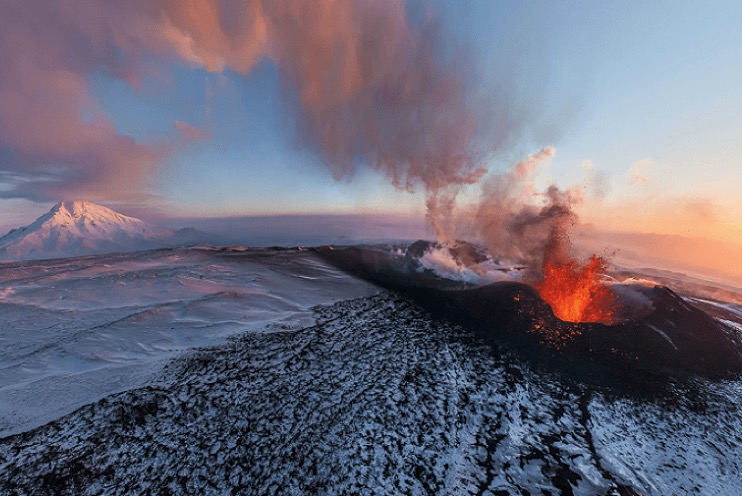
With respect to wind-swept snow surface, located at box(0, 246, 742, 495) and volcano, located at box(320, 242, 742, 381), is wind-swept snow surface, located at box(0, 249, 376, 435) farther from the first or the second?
volcano, located at box(320, 242, 742, 381)

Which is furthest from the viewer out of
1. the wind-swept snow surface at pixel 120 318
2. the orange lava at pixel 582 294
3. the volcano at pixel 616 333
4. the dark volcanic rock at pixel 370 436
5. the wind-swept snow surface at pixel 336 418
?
the orange lava at pixel 582 294

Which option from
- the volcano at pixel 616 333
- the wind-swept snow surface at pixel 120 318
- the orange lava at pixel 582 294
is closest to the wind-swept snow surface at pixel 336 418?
the wind-swept snow surface at pixel 120 318

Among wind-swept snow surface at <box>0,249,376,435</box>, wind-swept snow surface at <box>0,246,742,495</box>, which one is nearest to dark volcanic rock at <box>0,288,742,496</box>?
wind-swept snow surface at <box>0,246,742,495</box>

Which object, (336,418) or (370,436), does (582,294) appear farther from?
(336,418)

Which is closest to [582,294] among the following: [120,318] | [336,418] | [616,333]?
[616,333]

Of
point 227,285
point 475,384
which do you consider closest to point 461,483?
point 475,384

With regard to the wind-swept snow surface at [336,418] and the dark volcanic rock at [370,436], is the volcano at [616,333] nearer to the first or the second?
the wind-swept snow surface at [336,418]
